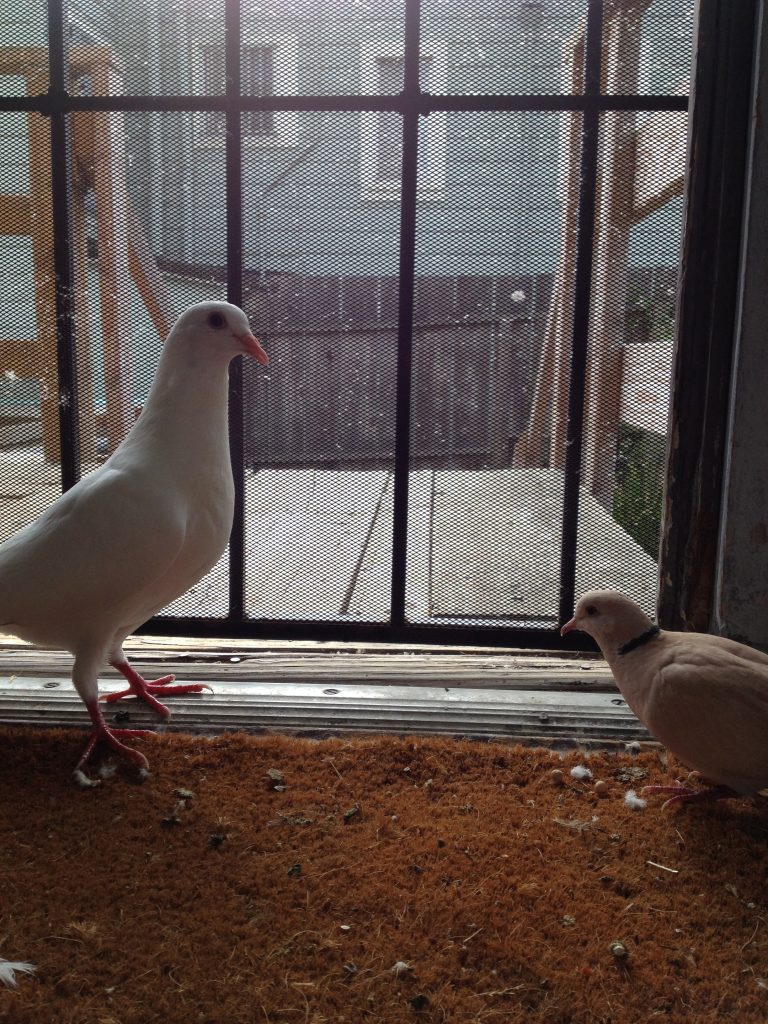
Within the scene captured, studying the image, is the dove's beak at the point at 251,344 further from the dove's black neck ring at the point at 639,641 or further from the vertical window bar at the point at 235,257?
the dove's black neck ring at the point at 639,641

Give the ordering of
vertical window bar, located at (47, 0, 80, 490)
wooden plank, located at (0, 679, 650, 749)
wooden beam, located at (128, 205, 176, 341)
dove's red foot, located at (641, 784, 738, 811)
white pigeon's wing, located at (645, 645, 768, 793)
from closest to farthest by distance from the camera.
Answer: white pigeon's wing, located at (645, 645, 768, 793) < dove's red foot, located at (641, 784, 738, 811) < wooden plank, located at (0, 679, 650, 749) < vertical window bar, located at (47, 0, 80, 490) < wooden beam, located at (128, 205, 176, 341)

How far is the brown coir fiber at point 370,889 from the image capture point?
1290 millimetres

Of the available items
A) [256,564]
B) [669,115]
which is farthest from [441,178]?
[256,564]

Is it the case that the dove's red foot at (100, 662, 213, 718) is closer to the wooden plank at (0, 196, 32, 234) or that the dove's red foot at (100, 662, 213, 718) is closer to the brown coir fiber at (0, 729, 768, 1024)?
the brown coir fiber at (0, 729, 768, 1024)

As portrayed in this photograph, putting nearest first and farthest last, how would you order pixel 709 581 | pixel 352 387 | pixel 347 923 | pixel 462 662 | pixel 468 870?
pixel 347 923, pixel 468 870, pixel 709 581, pixel 352 387, pixel 462 662

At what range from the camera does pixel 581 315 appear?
236 centimetres

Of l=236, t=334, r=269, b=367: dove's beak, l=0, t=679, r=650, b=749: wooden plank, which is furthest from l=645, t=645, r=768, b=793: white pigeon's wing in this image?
l=236, t=334, r=269, b=367: dove's beak

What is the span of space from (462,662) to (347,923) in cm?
127

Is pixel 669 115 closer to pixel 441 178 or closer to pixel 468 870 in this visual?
pixel 441 178

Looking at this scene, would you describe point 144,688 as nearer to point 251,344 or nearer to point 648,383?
point 251,344

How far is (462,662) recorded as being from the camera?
8.71 ft

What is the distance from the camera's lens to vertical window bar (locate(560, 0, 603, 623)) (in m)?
2.22

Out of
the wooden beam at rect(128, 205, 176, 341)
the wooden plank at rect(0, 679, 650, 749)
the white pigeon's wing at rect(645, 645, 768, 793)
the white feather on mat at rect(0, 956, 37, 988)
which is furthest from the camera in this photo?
the wooden beam at rect(128, 205, 176, 341)

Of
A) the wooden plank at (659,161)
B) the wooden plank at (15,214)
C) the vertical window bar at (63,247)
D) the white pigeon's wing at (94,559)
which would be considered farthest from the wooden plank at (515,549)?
the wooden plank at (15,214)
